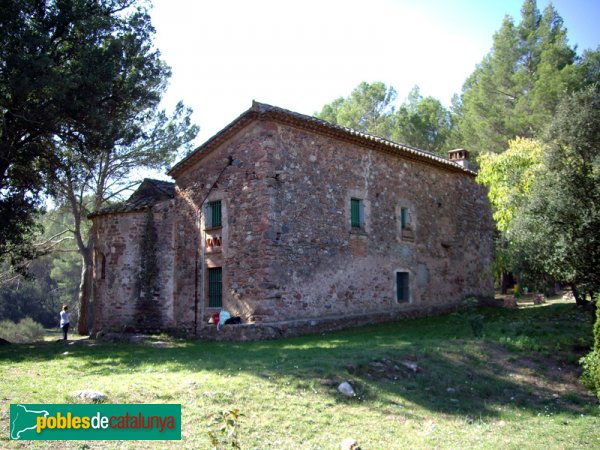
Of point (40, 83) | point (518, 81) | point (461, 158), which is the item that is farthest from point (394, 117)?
point (40, 83)

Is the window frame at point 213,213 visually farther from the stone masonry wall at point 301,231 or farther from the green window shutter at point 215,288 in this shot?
the green window shutter at point 215,288

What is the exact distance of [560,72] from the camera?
24484mm

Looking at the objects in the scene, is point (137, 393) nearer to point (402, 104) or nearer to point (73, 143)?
point (73, 143)

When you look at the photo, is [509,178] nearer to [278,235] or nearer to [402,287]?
[402,287]

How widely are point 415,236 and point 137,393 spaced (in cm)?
1300

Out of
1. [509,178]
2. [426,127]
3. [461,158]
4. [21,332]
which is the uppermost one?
[426,127]

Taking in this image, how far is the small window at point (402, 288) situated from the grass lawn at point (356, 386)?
14.8ft

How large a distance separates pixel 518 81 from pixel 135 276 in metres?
22.4

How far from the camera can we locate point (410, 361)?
32.3 feet

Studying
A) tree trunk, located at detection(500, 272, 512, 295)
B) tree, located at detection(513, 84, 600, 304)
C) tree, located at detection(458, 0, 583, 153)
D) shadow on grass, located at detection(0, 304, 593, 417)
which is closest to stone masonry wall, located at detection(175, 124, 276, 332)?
shadow on grass, located at detection(0, 304, 593, 417)

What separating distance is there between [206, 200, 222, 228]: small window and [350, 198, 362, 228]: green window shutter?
161 inches

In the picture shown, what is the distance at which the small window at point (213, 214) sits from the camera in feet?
50.5

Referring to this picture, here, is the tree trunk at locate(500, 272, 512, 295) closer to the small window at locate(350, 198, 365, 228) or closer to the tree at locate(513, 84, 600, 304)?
the small window at locate(350, 198, 365, 228)

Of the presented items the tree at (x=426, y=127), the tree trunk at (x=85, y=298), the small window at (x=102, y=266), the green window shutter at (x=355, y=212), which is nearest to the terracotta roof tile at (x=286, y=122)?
the green window shutter at (x=355, y=212)
